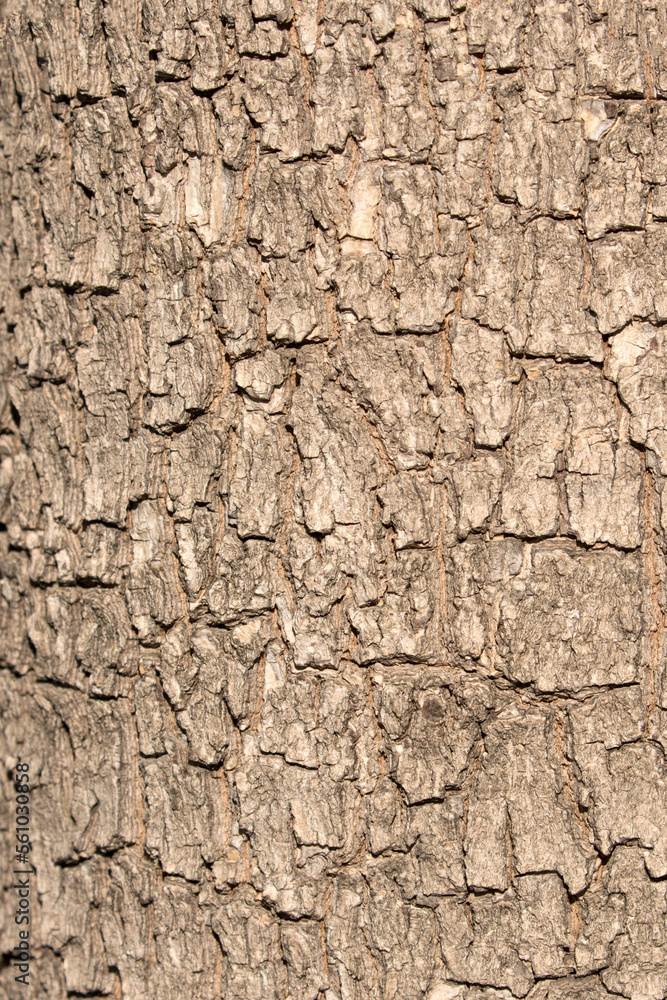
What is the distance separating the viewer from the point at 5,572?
5.24 feet

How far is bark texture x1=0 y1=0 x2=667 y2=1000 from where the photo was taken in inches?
50.1

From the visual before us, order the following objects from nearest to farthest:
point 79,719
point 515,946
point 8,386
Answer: point 515,946
point 79,719
point 8,386

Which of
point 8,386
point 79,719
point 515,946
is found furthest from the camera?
point 8,386

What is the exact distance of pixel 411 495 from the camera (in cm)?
129

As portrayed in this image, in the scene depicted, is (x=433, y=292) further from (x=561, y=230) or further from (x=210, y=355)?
(x=210, y=355)

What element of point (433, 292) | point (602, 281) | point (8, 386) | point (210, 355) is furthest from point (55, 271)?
point (602, 281)

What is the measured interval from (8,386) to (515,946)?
4.29ft

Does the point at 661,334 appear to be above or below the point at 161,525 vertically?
above

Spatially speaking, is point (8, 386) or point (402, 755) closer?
point (402, 755)

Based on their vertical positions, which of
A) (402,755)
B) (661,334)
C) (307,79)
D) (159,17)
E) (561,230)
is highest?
(159,17)

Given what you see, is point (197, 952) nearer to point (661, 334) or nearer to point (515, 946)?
point (515, 946)

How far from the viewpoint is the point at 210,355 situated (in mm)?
1337

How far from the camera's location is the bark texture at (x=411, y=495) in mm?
1273

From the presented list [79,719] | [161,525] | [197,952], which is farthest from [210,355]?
[197,952]
